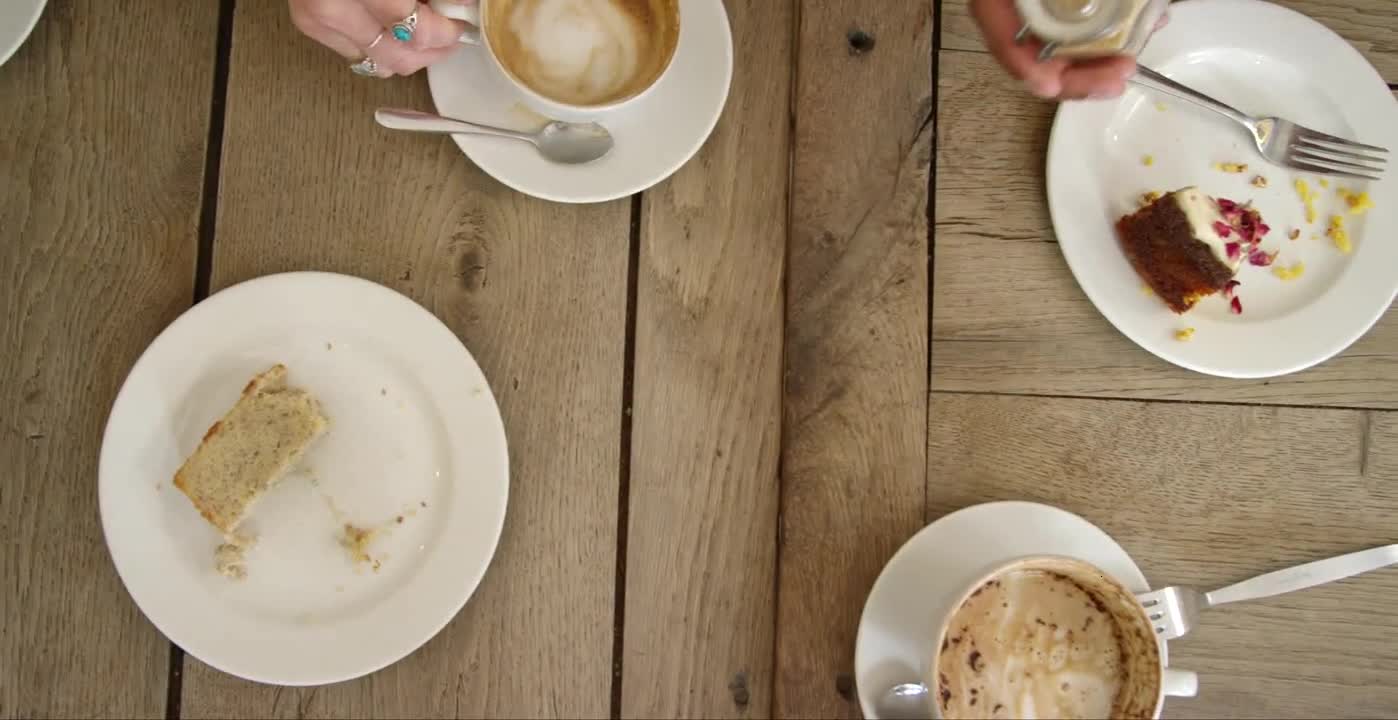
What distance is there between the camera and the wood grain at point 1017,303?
1.12 m

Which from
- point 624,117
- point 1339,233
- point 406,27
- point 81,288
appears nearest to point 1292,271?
point 1339,233

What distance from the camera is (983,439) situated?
43.5 inches

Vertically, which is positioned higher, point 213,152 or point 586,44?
point 586,44

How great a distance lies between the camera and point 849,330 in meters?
1.10

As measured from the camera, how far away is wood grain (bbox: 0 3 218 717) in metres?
1.05

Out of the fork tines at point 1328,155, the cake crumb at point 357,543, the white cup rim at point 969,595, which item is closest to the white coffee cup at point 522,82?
the cake crumb at point 357,543

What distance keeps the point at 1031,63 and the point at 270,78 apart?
0.79 metres

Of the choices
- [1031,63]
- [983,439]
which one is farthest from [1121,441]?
[1031,63]

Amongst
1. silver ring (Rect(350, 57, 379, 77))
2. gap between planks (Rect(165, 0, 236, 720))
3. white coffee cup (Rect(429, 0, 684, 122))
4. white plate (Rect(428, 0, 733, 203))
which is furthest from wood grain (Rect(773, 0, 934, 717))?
gap between planks (Rect(165, 0, 236, 720))

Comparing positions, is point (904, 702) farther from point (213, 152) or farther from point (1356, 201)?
point (213, 152)

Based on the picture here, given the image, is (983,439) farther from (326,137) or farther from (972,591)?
(326,137)

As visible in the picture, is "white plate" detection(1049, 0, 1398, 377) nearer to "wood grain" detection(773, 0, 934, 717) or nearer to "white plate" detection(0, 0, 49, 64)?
"wood grain" detection(773, 0, 934, 717)

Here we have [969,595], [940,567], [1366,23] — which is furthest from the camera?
[1366,23]

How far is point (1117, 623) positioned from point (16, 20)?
124cm
